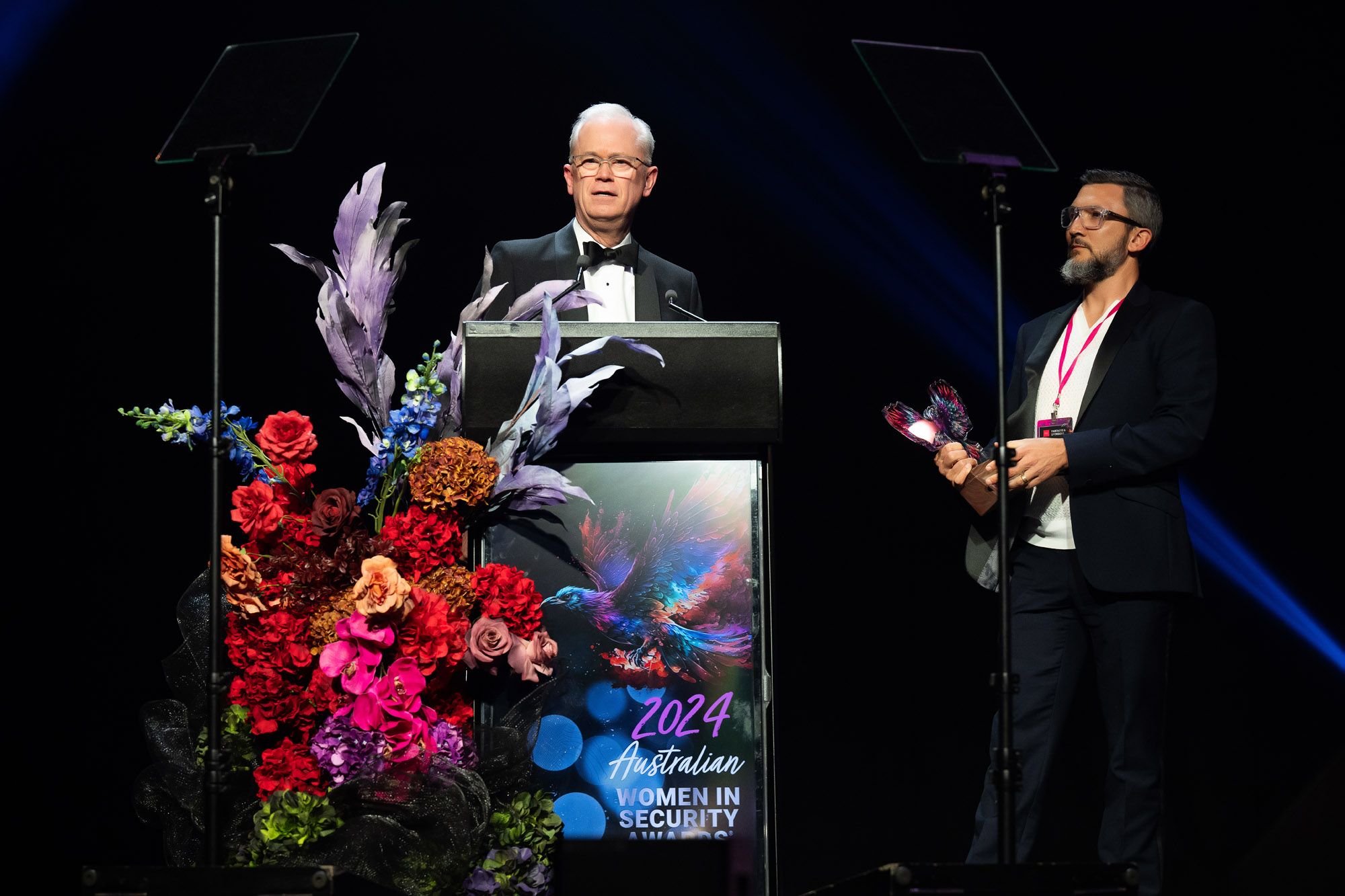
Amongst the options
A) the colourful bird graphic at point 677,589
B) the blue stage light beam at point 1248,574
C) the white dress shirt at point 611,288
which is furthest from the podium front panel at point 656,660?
the blue stage light beam at point 1248,574

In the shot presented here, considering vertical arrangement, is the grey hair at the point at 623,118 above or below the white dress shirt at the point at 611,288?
above

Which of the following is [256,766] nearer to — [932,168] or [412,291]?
[412,291]

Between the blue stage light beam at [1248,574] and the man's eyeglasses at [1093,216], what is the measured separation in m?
1.36

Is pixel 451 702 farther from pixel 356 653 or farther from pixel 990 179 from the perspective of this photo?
pixel 990 179

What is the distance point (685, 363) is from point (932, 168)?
1.88 meters

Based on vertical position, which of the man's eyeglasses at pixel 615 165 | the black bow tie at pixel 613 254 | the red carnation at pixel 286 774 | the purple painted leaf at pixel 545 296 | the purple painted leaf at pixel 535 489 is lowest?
the red carnation at pixel 286 774

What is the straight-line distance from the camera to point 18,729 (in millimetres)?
3406

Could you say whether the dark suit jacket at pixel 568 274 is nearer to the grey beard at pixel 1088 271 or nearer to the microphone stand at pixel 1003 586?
the grey beard at pixel 1088 271

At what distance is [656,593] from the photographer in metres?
2.38

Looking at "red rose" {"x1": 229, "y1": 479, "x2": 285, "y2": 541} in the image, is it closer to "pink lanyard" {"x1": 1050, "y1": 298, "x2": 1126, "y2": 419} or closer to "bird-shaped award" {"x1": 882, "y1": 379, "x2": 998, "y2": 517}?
"bird-shaped award" {"x1": 882, "y1": 379, "x2": 998, "y2": 517}

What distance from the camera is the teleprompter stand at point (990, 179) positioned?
2.00 meters

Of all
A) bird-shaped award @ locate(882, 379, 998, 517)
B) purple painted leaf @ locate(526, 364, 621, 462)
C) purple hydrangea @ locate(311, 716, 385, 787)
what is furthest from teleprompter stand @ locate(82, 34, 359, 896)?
bird-shaped award @ locate(882, 379, 998, 517)

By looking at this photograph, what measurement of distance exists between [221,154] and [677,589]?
3.29 feet

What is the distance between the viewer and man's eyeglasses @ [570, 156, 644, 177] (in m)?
3.19
